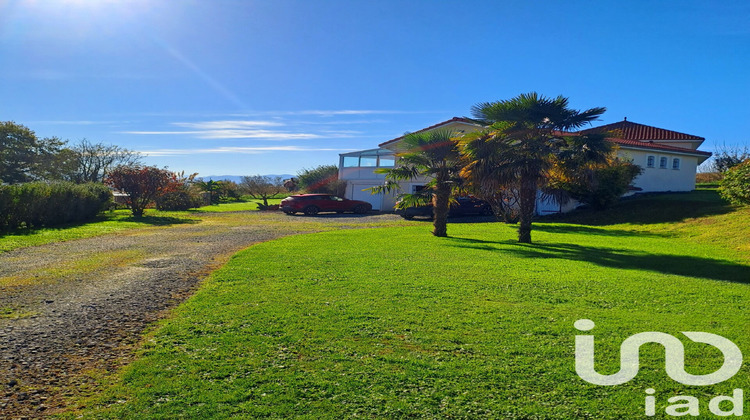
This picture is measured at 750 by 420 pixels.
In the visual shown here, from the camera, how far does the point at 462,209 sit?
1030 inches

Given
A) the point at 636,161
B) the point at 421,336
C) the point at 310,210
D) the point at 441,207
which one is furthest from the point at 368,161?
the point at 421,336

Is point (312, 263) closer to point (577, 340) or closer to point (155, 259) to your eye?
point (155, 259)

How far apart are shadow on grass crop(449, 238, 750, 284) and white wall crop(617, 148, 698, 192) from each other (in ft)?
52.3

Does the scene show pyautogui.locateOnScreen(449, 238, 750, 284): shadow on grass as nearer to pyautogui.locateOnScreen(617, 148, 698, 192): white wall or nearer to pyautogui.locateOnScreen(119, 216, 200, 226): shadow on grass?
pyautogui.locateOnScreen(119, 216, 200, 226): shadow on grass

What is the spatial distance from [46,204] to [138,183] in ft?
23.1

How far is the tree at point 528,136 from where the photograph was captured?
14.6 metres

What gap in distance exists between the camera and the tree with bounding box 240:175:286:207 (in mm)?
47438

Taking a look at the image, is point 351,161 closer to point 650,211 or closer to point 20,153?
point 650,211

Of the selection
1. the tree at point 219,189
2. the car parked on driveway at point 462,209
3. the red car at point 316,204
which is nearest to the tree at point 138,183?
the red car at point 316,204

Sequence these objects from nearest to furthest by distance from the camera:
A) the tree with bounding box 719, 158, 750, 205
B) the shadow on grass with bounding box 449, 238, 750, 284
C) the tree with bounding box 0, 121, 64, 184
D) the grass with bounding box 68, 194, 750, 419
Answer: the grass with bounding box 68, 194, 750, 419 < the shadow on grass with bounding box 449, 238, 750, 284 < the tree with bounding box 719, 158, 750, 205 < the tree with bounding box 0, 121, 64, 184

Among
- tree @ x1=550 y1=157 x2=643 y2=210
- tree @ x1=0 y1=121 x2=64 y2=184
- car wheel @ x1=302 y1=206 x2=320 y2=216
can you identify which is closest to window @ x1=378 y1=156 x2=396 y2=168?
car wheel @ x1=302 y1=206 x2=320 y2=216

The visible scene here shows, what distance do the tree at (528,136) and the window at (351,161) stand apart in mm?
20767

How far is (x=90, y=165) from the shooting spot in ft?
158

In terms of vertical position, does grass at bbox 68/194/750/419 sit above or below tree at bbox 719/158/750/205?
below
